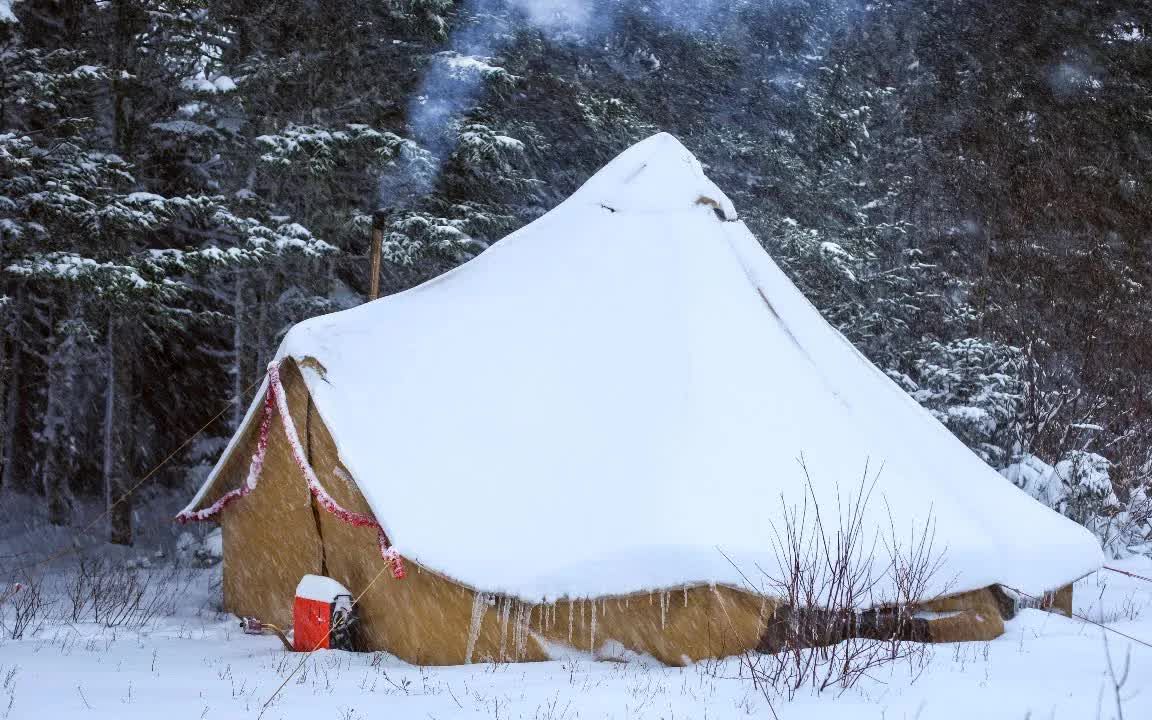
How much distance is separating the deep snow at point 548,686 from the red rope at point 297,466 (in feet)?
2.39

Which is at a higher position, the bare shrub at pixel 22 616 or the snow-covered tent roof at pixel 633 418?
the snow-covered tent roof at pixel 633 418

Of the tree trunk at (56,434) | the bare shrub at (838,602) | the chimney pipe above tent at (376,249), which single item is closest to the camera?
the bare shrub at (838,602)

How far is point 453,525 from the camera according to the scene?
6.49 meters

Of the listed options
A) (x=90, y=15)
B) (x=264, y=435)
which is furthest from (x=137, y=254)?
(x=264, y=435)

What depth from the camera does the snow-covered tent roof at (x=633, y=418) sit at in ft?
20.0

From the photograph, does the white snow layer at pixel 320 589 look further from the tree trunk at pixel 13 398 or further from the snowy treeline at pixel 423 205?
the tree trunk at pixel 13 398

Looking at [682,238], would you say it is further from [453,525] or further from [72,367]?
[72,367]

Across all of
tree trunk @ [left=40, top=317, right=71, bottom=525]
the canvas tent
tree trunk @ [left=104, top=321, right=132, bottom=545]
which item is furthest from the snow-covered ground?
tree trunk @ [left=40, top=317, right=71, bottom=525]

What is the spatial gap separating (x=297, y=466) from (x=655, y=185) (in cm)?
374

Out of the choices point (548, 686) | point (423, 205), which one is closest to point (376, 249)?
point (548, 686)

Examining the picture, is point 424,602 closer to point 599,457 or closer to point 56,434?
point 599,457

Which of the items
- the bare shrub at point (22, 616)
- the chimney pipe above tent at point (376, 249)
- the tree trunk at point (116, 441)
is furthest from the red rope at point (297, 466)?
the tree trunk at point (116, 441)

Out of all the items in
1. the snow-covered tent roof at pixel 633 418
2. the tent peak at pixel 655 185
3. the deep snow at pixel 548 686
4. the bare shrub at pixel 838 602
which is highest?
the tent peak at pixel 655 185

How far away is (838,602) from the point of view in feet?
17.9
